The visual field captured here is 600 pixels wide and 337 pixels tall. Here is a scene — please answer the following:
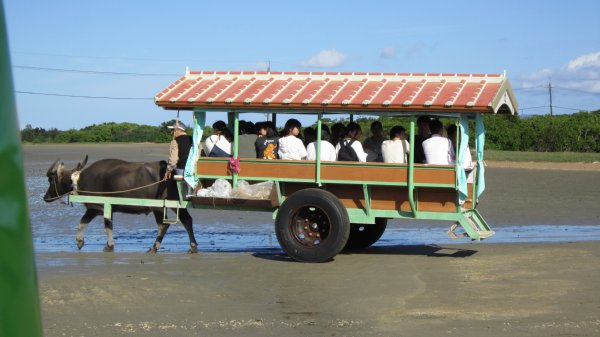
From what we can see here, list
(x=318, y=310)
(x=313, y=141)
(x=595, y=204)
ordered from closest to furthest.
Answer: (x=318, y=310) < (x=313, y=141) < (x=595, y=204)

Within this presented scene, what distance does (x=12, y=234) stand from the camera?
2.38 ft

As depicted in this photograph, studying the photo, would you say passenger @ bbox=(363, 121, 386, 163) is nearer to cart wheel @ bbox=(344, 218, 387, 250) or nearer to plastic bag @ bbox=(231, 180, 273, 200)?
cart wheel @ bbox=(344, 218, 387, 250)

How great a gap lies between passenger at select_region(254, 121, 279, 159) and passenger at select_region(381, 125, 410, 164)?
1564 millimetres

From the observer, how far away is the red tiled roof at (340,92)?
10719mm

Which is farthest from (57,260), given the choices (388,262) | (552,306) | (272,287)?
(552,306)

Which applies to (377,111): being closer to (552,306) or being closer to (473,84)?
(473,84)

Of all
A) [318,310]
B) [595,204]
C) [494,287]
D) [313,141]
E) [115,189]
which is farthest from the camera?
[595,204]

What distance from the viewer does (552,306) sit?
8.01 m

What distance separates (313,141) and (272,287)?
332cm

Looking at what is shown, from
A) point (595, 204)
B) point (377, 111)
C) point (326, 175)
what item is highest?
point (377, 111)

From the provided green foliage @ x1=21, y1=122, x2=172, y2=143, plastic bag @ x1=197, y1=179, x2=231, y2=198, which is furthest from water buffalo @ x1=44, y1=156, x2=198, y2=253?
green foliage @ x1=21, y1=122, x2=172, y2=143

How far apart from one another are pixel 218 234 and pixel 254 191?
4963 millimetres

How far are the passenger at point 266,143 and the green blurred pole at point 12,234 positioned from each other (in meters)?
11.2

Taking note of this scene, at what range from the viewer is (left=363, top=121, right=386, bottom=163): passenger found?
11844 mm
